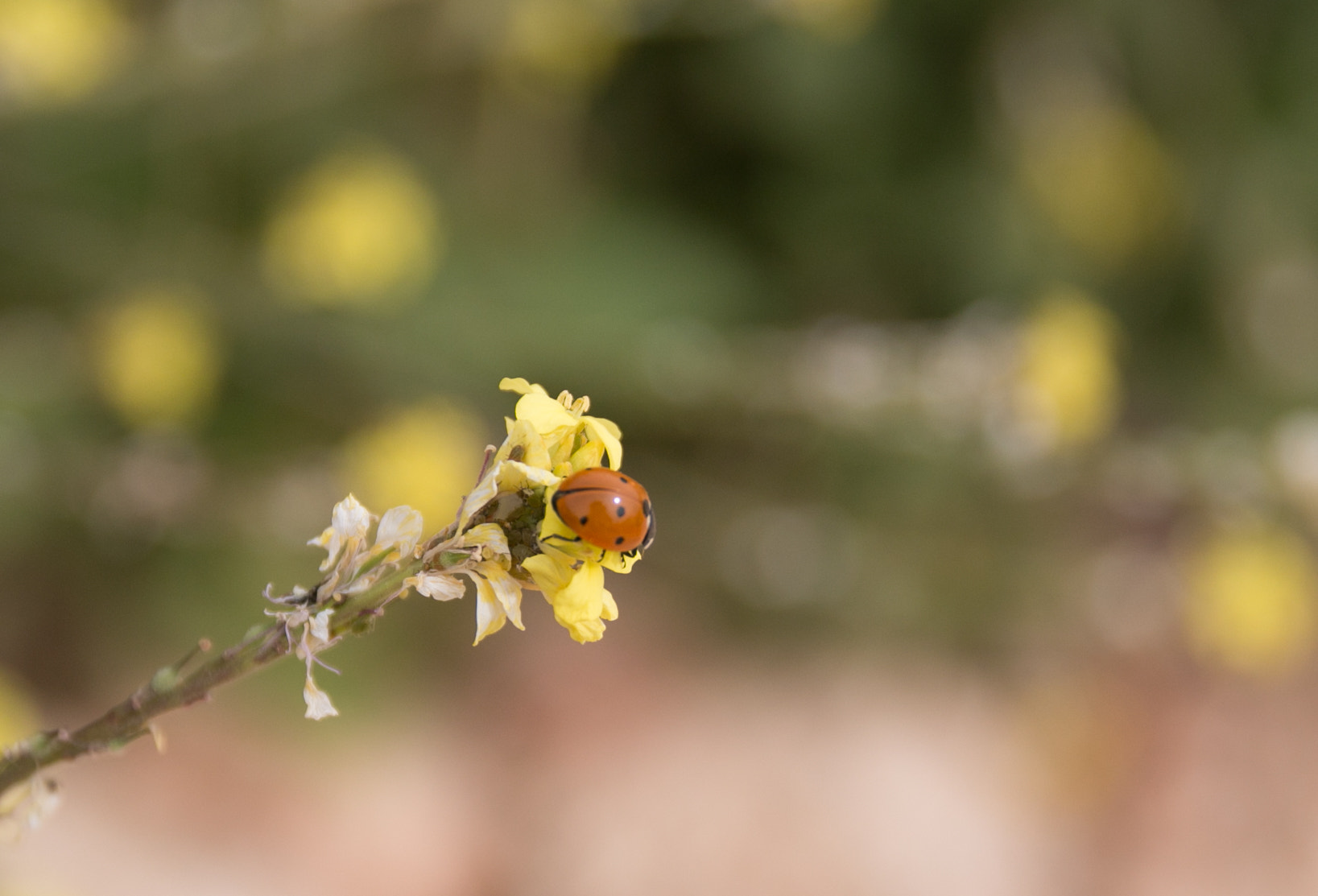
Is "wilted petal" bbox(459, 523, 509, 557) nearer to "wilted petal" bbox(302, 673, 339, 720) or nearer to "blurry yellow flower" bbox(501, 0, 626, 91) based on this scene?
"wilted petal" bbox(302, 673, 339, 720)

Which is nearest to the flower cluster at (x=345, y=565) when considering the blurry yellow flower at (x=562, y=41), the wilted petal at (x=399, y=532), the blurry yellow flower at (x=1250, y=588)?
the wilted petal at (x=399, y=532)

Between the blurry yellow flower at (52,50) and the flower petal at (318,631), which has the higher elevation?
the blurry yellow flower at (52,50)

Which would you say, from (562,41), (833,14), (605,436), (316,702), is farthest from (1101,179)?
(316,702)

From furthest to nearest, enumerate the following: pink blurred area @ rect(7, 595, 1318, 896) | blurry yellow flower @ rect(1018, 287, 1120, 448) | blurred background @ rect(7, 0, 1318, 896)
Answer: pink blurred area @ rect(7, 595, 1318, 896)
blurred background @ rect(7, 0, 1318, 896)
blurry yellow flower @ rect(1018, 287, 1120, 448)

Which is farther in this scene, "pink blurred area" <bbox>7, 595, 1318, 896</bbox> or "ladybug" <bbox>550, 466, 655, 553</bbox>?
"pink blurred area" <bbox>7, 595, 1318, 896</bbox>

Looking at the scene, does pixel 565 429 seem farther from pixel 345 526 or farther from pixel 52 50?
pixel 52 50

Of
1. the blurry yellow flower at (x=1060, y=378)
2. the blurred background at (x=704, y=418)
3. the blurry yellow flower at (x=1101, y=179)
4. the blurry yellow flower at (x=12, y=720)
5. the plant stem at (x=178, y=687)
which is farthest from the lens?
the blurry yellow flower at (x=1101, y=179)

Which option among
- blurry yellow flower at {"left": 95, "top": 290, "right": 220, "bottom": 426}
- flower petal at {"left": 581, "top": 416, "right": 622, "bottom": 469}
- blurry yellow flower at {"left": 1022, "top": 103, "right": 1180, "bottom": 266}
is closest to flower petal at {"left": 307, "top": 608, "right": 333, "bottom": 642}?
flower petal at {"left": 581, "top": 416, "right": 622, "bottom": 469}

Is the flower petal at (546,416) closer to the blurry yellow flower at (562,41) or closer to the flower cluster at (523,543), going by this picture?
the flower cluster at (523,543)
